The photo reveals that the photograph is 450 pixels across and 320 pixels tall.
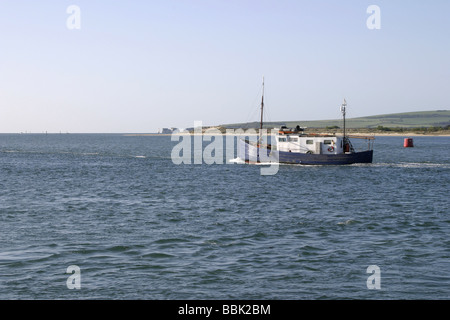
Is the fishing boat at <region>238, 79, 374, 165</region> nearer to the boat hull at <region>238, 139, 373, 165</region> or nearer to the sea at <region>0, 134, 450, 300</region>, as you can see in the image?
the boat hull at <region>238, 139, 373, 165</region>

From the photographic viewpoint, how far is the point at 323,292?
14.5m

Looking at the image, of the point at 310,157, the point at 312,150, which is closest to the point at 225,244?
the point at 310,157

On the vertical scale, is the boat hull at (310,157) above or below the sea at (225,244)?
above

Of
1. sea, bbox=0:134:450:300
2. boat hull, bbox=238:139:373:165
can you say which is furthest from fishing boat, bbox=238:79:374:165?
sea, bbox=0:134:450:300

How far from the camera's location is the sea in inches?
A: 584

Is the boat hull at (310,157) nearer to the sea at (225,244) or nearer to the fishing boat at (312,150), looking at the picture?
the fishing boat at (312,150)

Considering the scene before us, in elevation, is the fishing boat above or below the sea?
above

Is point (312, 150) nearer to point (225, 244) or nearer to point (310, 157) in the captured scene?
point (310, 157)

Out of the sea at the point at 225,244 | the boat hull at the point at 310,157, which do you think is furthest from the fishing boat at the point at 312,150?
the sea at the point at 225,244

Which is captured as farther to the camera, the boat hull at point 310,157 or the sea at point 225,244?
the boat hull at point 310,157

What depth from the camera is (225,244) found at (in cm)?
2014

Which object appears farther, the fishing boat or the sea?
the fishing boat

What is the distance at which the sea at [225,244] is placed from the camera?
14828 mm
